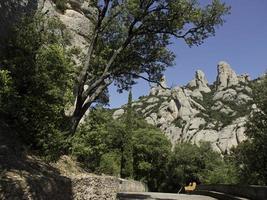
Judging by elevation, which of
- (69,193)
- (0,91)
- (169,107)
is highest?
(169,107)

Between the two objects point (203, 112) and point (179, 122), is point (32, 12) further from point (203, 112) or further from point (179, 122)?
point (179, 122)

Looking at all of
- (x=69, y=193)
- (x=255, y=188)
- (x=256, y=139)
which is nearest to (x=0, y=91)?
(x=69, y=193)

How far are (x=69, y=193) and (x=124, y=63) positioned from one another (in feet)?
43.2

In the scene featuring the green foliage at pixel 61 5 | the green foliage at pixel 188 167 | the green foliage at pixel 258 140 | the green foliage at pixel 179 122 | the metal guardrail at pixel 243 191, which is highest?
the green foliage at pixel 179 122

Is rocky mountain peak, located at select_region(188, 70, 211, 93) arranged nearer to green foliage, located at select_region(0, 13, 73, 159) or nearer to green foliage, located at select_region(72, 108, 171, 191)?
green foliage, located at select_region(72, 108, 171, 191)

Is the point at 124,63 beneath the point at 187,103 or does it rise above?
beneath

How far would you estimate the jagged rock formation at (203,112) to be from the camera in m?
106

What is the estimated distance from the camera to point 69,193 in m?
12.1

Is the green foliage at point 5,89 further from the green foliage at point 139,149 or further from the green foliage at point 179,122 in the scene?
the green foliage at point 179,122

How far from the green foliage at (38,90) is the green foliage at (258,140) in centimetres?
2231

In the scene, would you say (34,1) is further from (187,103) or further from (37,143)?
(187,103)

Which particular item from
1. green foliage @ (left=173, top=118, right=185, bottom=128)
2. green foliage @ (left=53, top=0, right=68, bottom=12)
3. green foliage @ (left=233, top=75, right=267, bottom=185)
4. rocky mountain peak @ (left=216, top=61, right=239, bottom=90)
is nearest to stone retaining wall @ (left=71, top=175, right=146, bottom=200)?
green foliage @ (left=233, top=75, right=267, bottom=185)

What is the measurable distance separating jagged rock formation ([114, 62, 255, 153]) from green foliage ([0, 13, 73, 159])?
83.6 meters

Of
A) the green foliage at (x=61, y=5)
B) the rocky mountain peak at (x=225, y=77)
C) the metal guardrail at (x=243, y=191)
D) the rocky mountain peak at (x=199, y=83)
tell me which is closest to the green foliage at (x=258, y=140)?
the metal guardrail at (x=243, y=191)
